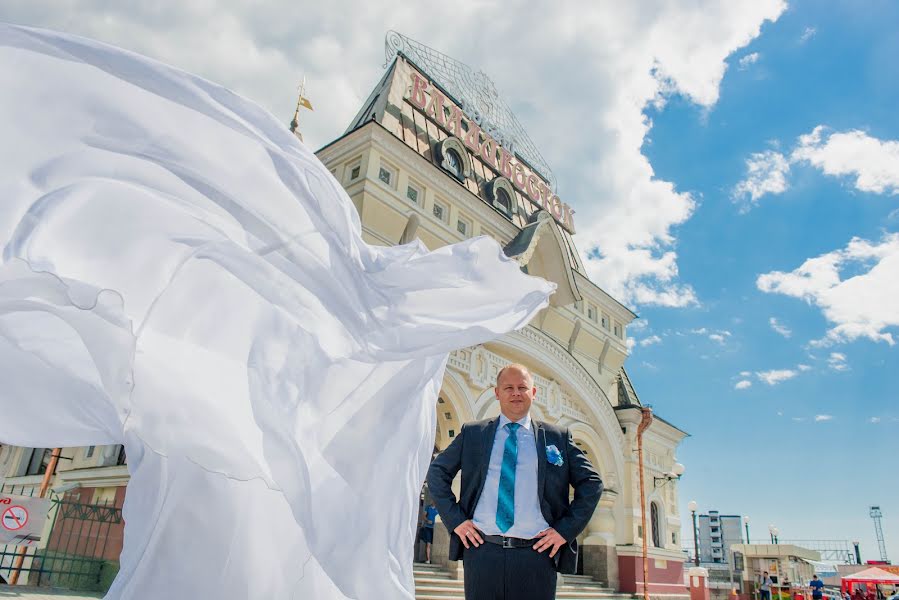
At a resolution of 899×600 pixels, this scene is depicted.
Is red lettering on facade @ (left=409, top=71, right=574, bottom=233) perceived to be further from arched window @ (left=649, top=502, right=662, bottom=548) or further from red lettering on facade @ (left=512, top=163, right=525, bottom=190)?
arched window @ (left=649, top=502, right=662, bottom=548)

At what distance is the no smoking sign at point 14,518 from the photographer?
388 inches

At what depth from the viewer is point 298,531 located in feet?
9.95

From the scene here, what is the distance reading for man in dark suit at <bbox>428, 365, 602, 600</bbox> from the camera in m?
3.35

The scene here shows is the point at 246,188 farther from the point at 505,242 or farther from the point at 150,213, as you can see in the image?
the point at 505,242

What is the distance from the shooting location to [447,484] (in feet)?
12.3

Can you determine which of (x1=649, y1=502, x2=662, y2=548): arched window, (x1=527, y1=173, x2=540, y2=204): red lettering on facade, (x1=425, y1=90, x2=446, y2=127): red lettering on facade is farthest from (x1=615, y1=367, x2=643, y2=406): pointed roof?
(x1=425, y1=90, x2=446, y2=127): red lettering on facade

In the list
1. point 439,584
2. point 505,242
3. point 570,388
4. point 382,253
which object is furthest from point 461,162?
point 382,253

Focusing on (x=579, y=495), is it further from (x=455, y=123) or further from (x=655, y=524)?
(x=655, y=524)

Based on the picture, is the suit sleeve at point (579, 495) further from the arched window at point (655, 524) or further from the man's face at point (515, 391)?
the arched window at point (655, 524)

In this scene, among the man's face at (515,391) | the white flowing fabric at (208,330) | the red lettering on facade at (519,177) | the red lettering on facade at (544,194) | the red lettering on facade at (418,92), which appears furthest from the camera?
the red lettering on facade at (544,194)

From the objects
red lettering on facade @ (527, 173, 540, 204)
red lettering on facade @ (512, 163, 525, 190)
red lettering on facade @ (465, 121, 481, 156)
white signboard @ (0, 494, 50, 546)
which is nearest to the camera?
white signboard @ (0, 494, 50, 546)

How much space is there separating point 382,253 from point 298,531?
169 centimetres

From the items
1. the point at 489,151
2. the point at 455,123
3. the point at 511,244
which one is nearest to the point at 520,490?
the point at 511,244

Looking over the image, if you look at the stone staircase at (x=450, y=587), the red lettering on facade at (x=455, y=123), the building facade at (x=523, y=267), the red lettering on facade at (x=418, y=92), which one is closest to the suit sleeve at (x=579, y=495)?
the stone staircase at (x=450, y=587)
